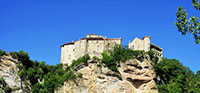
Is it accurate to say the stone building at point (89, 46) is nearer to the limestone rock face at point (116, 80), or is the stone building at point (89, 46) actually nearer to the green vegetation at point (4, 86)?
the limestone rock face at point (116, 80)

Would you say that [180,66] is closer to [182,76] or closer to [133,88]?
[182,76]

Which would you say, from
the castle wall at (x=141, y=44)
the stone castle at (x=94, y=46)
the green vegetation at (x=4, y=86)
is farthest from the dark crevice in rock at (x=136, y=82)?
the green vegetation at (x=4, y=86)

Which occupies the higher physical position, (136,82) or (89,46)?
(89,46)

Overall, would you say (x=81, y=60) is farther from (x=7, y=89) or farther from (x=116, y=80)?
(x=7, y=89)

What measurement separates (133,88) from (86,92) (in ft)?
23.7

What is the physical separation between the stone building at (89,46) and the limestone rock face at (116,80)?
188 inches

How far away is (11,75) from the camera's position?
42.7 meters

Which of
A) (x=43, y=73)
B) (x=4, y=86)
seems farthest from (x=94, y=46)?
(x=4, y=86)

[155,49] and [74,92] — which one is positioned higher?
[155,49]

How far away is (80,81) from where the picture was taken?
42.9 meters

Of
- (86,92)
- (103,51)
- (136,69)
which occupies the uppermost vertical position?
(103,51)

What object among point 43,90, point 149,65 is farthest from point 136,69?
point 43,90

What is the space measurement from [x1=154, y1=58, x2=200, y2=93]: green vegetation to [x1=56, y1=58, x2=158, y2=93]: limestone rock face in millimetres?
2254

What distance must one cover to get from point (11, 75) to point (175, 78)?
25896 mm
